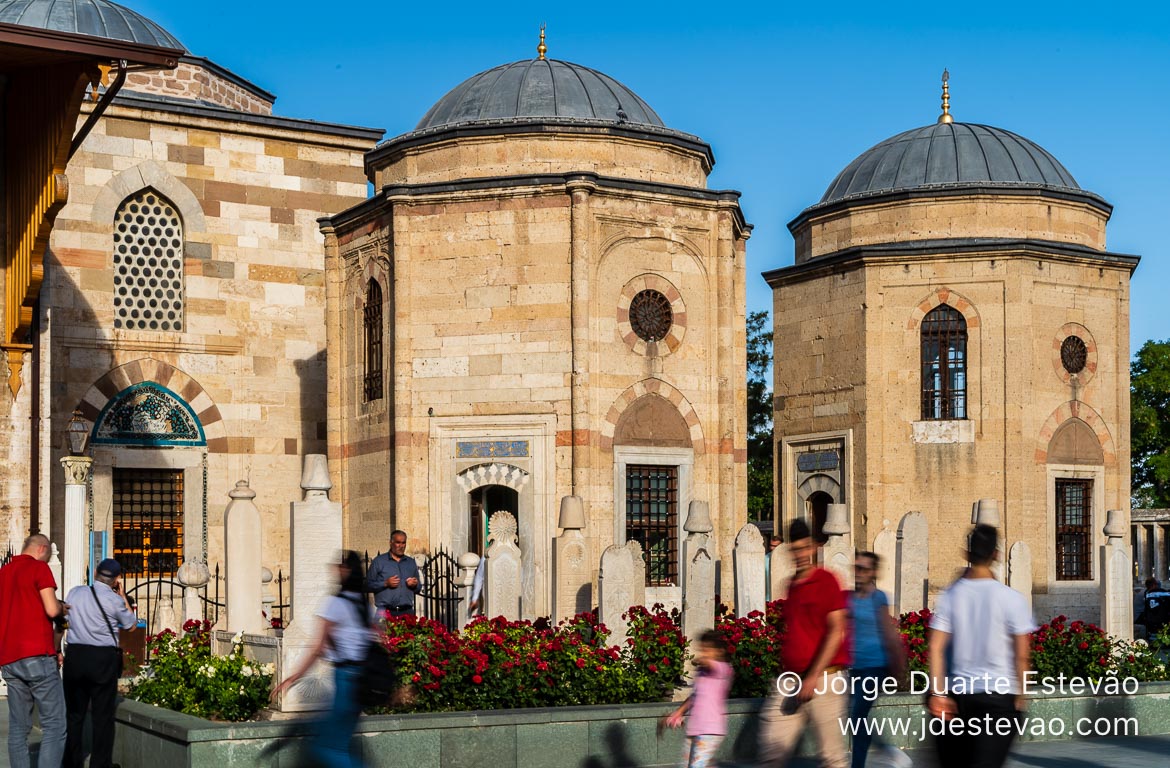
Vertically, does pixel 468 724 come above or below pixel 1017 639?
below

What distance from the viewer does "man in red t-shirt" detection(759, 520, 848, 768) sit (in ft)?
30.6

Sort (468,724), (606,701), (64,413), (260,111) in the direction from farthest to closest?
(260,111) → (64,413) → (606,701) → (468,724)

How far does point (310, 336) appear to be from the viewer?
90.3 feet

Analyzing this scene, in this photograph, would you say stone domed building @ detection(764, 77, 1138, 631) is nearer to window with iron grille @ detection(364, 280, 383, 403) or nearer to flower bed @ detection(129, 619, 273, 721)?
window with iron grille @ detection(364, 280, 383, 403)

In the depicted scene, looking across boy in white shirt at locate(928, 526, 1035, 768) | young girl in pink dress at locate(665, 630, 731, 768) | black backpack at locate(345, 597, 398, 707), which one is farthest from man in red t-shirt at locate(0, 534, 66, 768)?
boy in white shirt at locate(928, 526, 1035, 768)

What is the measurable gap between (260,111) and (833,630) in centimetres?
2250

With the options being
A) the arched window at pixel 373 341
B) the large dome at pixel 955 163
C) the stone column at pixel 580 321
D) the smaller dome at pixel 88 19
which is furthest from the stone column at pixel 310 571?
the large dome at pixel 955 163

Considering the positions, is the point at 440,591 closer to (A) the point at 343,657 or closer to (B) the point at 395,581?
(B) the point at 395,581

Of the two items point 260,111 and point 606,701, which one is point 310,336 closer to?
point 260,111

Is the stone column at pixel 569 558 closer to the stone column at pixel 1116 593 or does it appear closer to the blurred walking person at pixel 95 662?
the stone column at pixel 1116 593

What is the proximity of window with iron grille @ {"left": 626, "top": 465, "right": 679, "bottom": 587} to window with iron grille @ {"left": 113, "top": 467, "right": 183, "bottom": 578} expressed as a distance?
7.62 m

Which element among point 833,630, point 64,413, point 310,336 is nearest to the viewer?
point 833,630

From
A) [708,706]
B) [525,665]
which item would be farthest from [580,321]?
[708,706]

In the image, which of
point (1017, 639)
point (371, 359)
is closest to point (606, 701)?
point (1017, 639)
